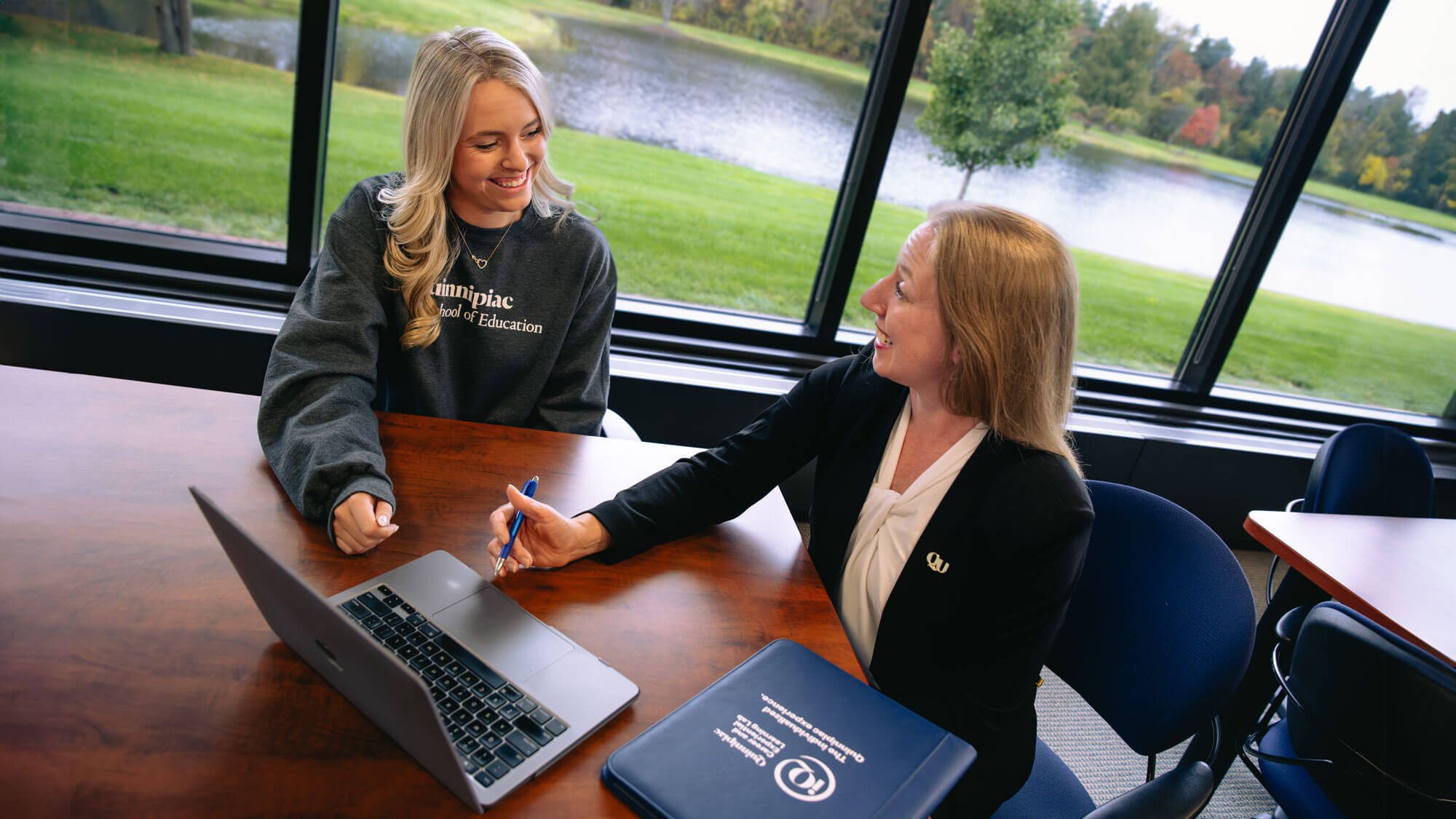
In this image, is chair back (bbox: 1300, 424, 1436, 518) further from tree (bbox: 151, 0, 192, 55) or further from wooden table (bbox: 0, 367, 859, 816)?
tree (bbox: 151, 0, 192, 55)

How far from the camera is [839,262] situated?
3178 mm

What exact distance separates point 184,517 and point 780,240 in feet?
8.01

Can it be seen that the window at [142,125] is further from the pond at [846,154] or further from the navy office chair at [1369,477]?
the navy office chair at [1369,477]

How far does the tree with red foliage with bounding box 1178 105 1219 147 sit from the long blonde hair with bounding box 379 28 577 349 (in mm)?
2804

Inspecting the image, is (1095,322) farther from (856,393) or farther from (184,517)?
(184,517)

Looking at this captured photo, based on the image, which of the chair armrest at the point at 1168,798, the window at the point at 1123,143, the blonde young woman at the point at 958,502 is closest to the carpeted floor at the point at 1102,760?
the chair armrest at the point at 1168,798

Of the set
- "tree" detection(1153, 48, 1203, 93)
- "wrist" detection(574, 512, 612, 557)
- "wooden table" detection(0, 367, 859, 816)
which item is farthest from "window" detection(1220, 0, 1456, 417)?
"wrist" detection(574, 512, 612, 557)

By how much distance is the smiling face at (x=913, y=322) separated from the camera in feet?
4.45

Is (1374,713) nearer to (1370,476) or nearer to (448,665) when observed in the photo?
(1370,476)

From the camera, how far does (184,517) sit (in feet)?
3.80

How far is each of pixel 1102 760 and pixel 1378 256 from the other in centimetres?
286

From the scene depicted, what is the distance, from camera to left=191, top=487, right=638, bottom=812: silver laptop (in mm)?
763

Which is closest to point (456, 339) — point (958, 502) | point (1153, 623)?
point (958, 502)

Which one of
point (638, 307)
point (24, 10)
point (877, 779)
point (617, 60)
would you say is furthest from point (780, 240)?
point (877, 779)
